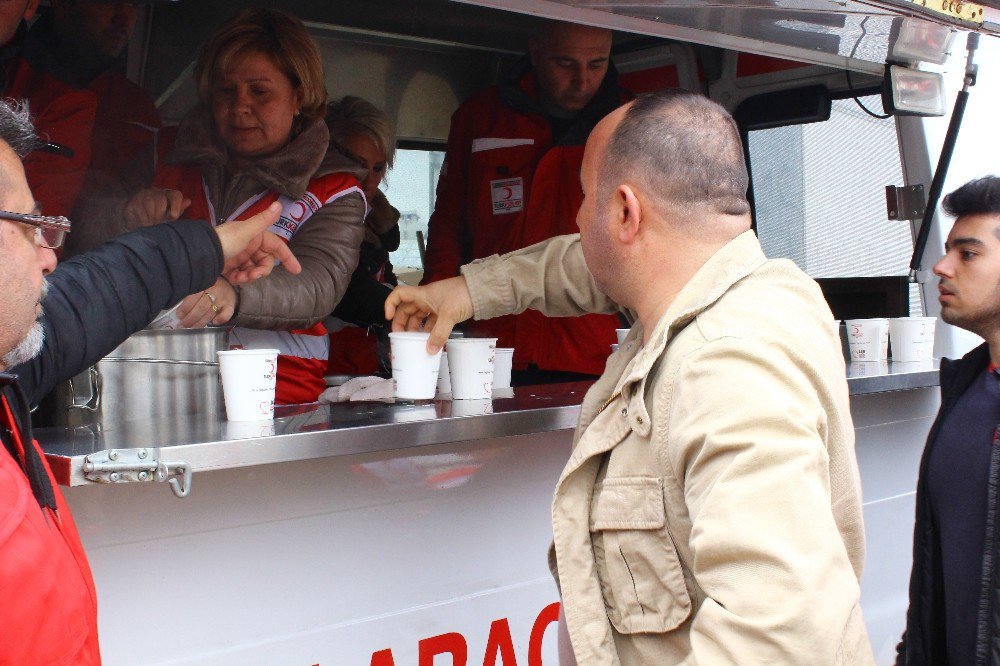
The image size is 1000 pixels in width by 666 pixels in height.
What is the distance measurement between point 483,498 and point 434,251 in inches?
59.3

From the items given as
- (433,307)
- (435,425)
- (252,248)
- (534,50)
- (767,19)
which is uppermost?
(534,50)

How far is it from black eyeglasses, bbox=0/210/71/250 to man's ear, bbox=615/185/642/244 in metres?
0.83

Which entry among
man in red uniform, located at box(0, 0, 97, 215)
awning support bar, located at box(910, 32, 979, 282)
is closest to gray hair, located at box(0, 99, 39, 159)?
man in red uniform, located at box(0, 0, 97, 215)

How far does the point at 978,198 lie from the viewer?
9.56 ft

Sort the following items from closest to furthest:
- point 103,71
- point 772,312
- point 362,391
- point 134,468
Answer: point 772,312 < point 134,468 < point 362,391 < point 103,71

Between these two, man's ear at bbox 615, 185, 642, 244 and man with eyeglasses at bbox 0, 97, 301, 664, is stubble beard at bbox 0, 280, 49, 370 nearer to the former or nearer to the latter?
man with eyeglasses at bbox 0, 97, 301, 664

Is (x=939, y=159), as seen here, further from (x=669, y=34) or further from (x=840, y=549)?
(x=840, y=549)

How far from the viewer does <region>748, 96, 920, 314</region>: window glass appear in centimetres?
417

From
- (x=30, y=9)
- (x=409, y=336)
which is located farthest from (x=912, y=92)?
(x=30, y=9)

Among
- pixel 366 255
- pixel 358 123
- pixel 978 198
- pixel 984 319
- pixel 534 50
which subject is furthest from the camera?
pixel 534 50

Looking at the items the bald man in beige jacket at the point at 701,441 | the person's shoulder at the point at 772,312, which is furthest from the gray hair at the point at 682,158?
the person's shoulder at the point at 772,312

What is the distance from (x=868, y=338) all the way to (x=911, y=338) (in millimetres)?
209

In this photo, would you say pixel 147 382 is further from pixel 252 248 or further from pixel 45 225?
pixel 45 225

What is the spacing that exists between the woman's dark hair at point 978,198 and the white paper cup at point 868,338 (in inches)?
21.4
